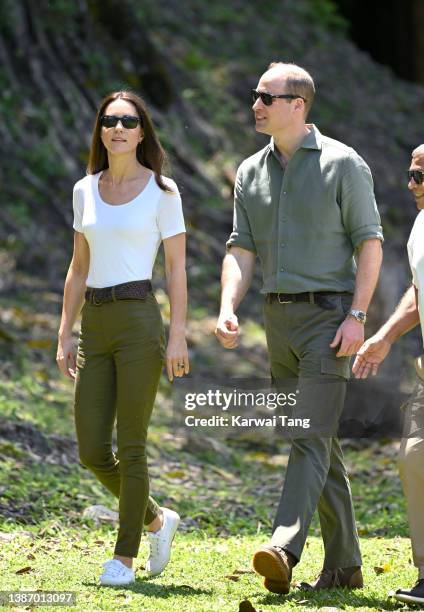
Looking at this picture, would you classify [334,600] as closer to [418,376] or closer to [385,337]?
[418,376]

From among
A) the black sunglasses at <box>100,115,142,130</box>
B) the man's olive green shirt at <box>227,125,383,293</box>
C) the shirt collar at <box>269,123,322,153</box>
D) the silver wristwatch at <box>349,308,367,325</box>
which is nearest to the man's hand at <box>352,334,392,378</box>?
the silver wristwatch at <box>349,308,367,325</box>

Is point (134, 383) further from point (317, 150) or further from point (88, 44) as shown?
point (88, 44)

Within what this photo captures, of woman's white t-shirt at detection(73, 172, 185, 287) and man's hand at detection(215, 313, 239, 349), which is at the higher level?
woman's white t-shirt at detection(73, 172, 185, 287)

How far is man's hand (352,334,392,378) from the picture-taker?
5.41 metres

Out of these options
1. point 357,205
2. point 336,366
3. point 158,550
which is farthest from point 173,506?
point 357,205

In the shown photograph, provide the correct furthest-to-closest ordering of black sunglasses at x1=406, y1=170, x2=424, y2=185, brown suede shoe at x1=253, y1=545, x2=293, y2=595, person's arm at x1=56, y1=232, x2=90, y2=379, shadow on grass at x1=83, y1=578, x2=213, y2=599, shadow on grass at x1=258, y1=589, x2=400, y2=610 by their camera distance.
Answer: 1. person's arm at x1=56, y1=232, x2=90, y2=379
2. shadow on grass at x1=83, y1=578, x2=213, y2=599
3. black sunglasses at x1=406, y1=170, x2=424, y2=185
4. shadow on grass at x1=258, y1=589, x2=400, y2=610
5. brown suede shoe at x1=253, y1=545, x2=293, y2=595

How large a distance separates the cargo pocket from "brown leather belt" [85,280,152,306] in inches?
34.4

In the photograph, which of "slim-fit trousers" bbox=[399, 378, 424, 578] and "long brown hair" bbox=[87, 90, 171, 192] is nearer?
"slim-fit trousers" bbox=[399, 378, 424, 578]

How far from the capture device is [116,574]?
572 centimetres

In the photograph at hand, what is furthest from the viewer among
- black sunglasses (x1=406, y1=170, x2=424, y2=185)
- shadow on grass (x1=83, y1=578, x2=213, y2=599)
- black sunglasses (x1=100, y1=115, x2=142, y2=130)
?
black sunglasses (x1=100, y1=115, x2=142, y2=130)

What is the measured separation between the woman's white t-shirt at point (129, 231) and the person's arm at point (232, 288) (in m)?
0.32

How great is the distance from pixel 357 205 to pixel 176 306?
93 cm

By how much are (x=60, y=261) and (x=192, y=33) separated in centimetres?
737

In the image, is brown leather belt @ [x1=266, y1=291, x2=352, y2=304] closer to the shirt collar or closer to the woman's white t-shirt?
the woman's white t-shirt
